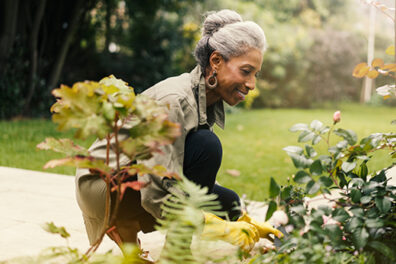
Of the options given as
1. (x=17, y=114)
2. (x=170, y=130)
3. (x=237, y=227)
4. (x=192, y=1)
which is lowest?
(x=17, y=114)

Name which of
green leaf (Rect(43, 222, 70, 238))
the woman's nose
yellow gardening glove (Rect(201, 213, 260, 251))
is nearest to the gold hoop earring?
the woman's nose

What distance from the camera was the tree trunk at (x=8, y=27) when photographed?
8.76 m

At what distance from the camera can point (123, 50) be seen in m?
12.9

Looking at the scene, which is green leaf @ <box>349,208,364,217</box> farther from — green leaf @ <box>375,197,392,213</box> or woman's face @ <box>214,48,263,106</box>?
woman's face @ <box>214,48,263,106</box>

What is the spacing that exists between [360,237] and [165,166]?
0.74 m

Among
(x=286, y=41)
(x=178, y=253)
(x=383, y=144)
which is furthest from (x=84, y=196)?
(x=286, y=41)

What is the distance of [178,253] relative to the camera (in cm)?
142

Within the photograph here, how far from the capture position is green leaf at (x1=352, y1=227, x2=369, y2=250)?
5.13ft

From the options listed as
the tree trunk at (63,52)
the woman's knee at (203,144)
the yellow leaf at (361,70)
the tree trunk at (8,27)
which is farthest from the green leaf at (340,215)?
the tree trunk at (63,52)

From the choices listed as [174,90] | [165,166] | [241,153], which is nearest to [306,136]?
[165,166]

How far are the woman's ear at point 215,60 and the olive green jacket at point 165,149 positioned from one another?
0.24 ft

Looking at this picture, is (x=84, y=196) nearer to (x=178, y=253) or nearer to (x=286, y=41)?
(x=178, y=253)

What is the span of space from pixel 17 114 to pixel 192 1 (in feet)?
16.5

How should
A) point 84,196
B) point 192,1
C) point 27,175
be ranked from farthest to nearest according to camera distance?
1. point 192,1
2. point 27,175
3. point 84,196
